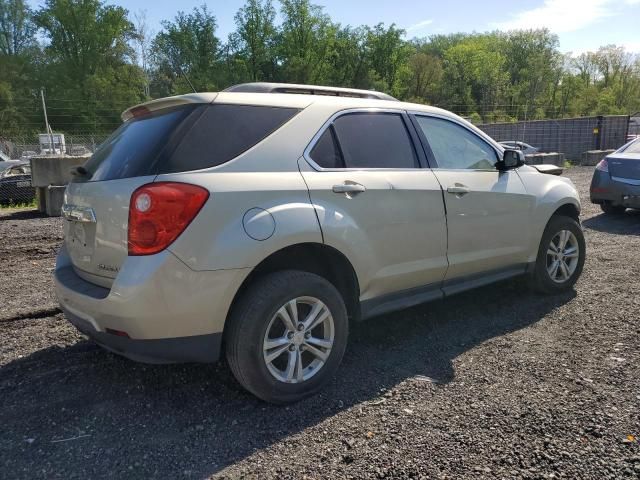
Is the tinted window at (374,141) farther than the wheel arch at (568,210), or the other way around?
the wheel arch at (568,210)

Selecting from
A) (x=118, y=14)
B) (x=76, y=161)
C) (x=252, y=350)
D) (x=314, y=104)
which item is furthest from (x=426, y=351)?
(x=118, y=14)

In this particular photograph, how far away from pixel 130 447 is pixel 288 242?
4.31ft

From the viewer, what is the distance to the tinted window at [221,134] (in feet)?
9.02

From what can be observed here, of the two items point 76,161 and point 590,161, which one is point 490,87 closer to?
point 590,161

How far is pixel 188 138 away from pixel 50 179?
9.12 meters

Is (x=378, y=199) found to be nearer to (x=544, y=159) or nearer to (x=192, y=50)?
(x=544, y=159)

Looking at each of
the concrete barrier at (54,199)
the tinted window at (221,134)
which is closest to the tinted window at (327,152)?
the tinted window at (221,134)

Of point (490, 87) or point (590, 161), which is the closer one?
point (590, 161)

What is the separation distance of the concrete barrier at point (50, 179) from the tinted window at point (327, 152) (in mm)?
8641

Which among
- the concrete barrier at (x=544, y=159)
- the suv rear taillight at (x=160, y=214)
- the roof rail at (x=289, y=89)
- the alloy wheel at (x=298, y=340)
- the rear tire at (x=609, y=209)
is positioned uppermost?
the roof rail at (x=289, y=89)

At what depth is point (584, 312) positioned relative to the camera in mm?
4441

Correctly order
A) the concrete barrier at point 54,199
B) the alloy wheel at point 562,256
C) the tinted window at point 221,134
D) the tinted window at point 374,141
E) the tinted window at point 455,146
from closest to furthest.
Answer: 1. the tinted window at point 221,134
2. the tinted window at point 374,141
3. the tinted window at point 455,146
4. the alloy wheel at point 562,256
5. the concrete barrier at point 54,199

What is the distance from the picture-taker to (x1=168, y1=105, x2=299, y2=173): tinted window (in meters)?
2.75

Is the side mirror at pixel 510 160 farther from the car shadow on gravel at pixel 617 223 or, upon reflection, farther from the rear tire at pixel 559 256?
the car shadow on gravel at pixel 617 223
